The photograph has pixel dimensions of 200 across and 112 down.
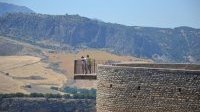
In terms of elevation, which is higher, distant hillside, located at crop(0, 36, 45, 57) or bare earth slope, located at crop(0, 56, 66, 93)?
distant hillside, located at crop(0, 36, 45, 57)

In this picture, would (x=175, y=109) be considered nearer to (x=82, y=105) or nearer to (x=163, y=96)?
(x=163, y=96)

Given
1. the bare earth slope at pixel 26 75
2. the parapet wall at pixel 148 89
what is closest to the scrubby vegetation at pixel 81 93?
the bare earth slope at pixel 26 75

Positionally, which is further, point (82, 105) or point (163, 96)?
point (82, 105)

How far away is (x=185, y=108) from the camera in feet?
64.1

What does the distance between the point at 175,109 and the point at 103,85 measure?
4343 millimetres

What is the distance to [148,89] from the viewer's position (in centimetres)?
2067

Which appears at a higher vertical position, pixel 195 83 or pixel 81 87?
pixel 195 83

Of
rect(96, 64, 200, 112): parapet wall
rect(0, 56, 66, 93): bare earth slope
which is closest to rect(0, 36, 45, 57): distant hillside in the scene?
rect(0, 56, 66, 93): bare earth slope

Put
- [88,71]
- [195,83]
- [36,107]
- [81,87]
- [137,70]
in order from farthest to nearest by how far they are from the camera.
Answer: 1. [81,87]
2. [36,107]
3. [88,71]
4. [137,70]
5. [195,83]

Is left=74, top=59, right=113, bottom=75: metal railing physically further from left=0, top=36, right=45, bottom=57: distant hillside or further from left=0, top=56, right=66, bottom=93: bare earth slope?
left=0, top=36, right=45, bottom=57: distant hillside

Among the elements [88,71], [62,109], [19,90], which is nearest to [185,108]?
[88,71]

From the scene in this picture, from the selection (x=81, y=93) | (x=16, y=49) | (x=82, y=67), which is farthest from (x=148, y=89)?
(x=16, y=49)

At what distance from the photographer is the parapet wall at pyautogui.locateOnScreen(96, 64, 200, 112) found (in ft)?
64.1

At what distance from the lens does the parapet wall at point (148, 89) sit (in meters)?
19.5
